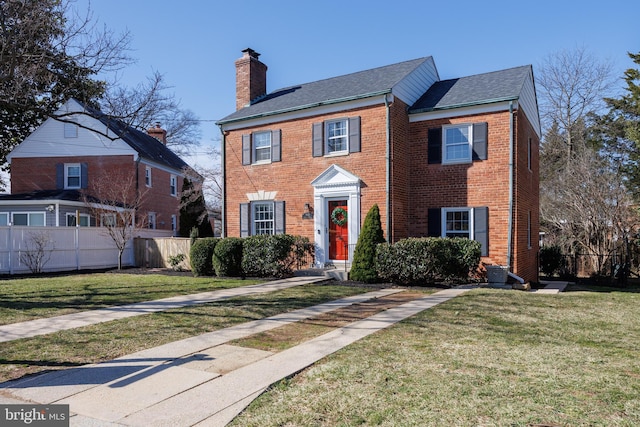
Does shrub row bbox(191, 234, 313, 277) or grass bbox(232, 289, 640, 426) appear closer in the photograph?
grass bbox(232, 289, 640, 426)

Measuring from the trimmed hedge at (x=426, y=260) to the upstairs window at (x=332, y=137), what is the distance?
4.21 meters

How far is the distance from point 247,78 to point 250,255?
27.6 feet

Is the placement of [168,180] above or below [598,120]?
below

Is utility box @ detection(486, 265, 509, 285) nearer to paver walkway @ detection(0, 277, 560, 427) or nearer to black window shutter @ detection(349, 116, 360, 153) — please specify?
black window shutter @ detection(349, 116, 360, 153)

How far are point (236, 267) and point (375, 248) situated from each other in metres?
4.92

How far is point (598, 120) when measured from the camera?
96.0 ft

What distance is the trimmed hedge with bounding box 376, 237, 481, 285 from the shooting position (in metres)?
12.1

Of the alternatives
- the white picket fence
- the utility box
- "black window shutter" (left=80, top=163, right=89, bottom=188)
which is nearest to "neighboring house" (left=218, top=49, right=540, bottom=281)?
the utility box

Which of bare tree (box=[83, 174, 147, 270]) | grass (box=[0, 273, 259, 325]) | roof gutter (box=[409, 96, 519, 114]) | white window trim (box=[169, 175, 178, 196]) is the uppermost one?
roof gutter (box=[409, 96, 519, 114])

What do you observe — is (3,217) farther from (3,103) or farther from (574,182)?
(574,182)

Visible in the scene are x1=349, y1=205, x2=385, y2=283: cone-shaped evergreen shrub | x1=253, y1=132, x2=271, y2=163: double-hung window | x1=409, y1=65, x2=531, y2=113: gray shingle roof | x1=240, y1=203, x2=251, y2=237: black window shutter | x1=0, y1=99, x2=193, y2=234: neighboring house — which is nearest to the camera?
x1=349, y1=205, x2=385, y2=283: cone-shaped evergreen shrub

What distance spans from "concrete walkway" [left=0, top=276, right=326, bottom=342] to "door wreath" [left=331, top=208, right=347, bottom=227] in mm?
3590

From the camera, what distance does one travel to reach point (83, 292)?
452 inches

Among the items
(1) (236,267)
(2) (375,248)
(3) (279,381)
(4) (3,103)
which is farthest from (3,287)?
(3) (279,381)
